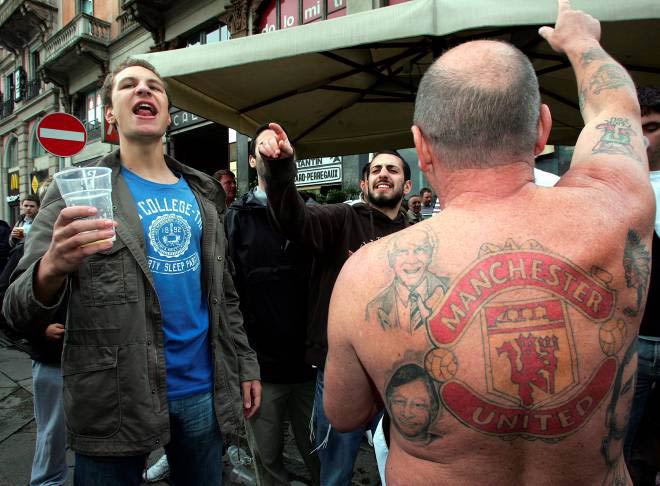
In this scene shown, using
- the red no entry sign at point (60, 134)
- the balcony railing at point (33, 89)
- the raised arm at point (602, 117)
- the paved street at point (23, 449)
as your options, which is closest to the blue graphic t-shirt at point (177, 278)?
the raised arm at point (602, 117)

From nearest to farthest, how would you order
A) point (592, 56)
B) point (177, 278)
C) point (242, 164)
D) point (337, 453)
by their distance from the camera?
point (592, 56) < point (177, 278) < point (337, 453) < point (242, 164)

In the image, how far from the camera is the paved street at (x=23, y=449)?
3109 millimetres

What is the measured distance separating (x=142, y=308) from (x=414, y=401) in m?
1.01

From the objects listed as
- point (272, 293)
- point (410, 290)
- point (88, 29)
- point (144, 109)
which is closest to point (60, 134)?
point (272, 293)

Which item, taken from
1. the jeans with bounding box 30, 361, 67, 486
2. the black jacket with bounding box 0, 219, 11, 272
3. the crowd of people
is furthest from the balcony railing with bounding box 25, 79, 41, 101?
the crowd of people

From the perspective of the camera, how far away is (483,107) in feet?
3.55

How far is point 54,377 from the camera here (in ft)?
8.46

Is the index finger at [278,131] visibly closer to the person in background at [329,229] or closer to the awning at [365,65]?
the person in background at [329,229]

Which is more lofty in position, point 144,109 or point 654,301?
point 144,109

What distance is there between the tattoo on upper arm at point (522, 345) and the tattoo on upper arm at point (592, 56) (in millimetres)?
659

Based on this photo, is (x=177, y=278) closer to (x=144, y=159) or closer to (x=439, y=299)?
(x=144, y=159)

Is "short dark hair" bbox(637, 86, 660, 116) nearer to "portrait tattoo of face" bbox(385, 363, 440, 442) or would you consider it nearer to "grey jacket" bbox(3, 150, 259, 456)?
"portrait tattoo of face" bbox(385, 363, 440, 442)

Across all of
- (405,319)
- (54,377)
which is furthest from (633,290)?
(54,377)

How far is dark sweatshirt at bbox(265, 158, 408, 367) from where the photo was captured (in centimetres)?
226
